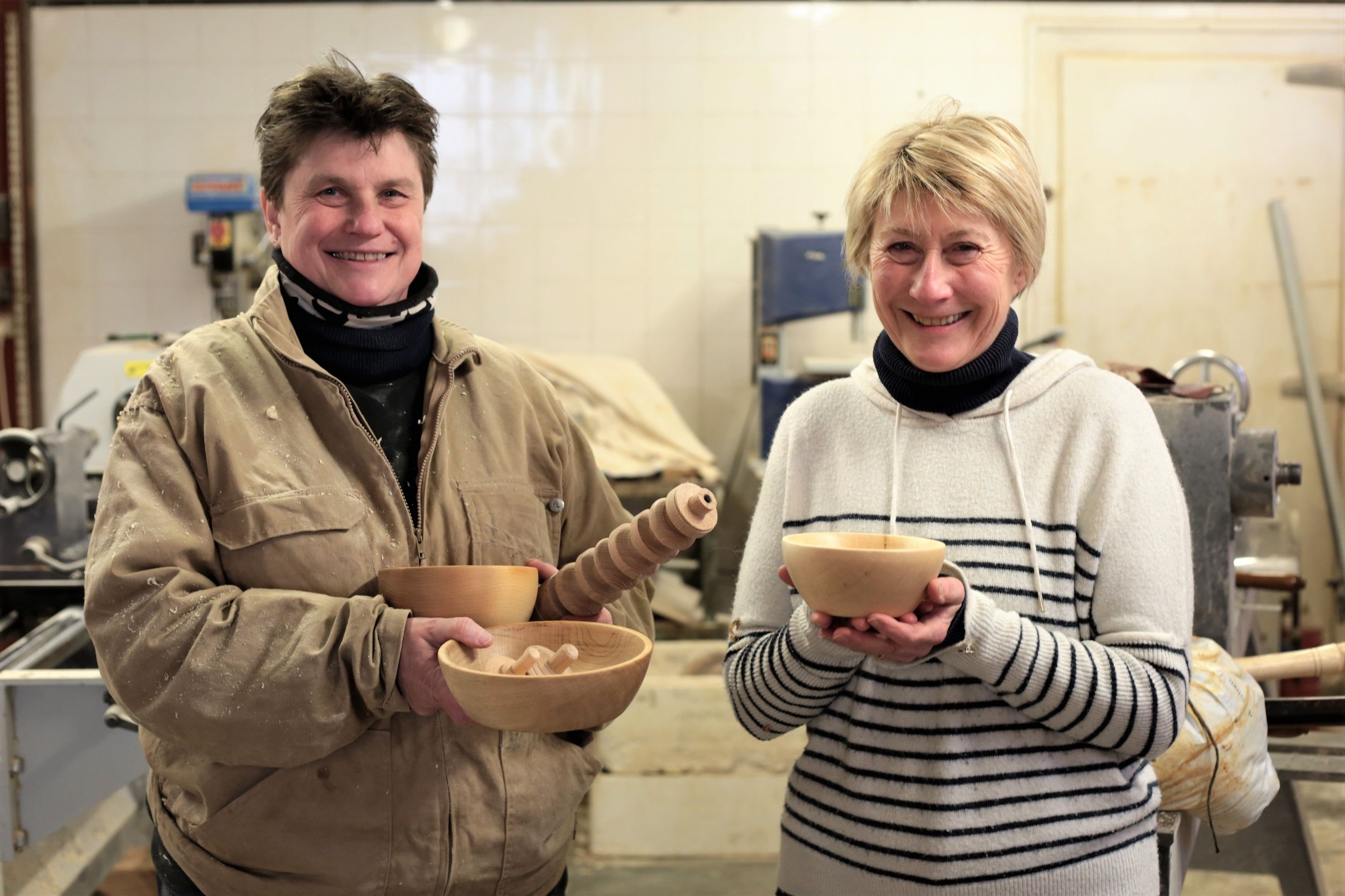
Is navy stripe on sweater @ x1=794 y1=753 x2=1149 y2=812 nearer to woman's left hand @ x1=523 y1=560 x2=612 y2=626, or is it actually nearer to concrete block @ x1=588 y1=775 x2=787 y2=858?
woman's left hand @ x1=523 y1=560 x2=612 y2=626

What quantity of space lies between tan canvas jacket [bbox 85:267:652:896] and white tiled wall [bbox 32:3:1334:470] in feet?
11.7

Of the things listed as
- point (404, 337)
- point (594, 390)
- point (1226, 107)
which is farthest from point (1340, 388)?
point (404, 337)

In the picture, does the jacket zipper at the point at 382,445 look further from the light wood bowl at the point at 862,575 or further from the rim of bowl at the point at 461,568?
the light wood bowl at the point at 862,575

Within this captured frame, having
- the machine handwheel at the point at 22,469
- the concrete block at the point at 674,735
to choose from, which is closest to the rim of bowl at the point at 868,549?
the concrete block at the point at 674,735

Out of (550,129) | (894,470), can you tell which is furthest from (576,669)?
(550,129)

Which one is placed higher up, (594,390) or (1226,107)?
(1226,107)

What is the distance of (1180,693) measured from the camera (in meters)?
1.16

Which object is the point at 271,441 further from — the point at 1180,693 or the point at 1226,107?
the point at 1226,107

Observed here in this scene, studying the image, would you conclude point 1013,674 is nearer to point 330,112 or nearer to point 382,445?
point 382,445

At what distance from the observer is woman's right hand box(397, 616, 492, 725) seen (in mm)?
1138

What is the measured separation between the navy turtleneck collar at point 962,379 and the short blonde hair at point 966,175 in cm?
10

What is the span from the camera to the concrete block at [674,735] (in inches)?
119

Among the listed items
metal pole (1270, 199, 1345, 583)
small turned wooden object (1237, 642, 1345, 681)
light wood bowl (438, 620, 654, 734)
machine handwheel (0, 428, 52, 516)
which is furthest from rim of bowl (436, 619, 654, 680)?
metal pole (1270, 199, 1345, 583)

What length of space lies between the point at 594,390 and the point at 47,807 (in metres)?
2.49
